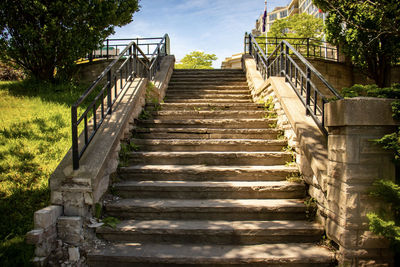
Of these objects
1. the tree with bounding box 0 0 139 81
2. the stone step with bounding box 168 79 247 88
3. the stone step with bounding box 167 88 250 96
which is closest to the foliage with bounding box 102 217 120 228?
the stone step with bounding box 167 88 250 96

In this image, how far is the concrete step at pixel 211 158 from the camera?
3947 mm

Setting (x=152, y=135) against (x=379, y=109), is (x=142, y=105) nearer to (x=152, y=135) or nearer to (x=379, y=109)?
(x=152, y=135)

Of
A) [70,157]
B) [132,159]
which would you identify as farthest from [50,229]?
[132,159]

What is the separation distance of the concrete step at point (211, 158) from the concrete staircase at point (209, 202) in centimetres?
2

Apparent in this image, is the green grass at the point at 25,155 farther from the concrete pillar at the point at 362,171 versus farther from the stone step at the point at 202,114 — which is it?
the concrete pillar at the point at 362,171

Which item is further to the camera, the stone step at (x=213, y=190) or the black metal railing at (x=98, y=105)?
the stone step at (x=213, y=190)

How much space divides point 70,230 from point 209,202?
5.46 ft

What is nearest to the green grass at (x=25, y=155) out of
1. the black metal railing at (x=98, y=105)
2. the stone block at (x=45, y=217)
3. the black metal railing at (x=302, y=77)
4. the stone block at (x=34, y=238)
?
the stone block at (x=34, y=238)

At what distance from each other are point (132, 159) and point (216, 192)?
1.51m

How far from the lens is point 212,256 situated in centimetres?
262

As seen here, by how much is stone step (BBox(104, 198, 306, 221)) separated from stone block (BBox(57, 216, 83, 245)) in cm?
44

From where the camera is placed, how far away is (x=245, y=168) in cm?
373

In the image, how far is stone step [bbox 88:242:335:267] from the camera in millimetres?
2580

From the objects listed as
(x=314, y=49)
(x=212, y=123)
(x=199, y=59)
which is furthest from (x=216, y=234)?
(x=199, y=59)
